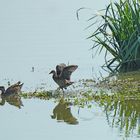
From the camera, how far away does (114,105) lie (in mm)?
12023

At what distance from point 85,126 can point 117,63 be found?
17.7ft

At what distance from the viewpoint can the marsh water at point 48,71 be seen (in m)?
10.5

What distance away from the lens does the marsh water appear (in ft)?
34.4

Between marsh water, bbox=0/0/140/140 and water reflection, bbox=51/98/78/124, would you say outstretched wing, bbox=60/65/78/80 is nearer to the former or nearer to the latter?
marsh water, bbox=0/0/140/140

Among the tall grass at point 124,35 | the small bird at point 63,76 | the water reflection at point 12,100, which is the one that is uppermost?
the tall grass at point 124,35

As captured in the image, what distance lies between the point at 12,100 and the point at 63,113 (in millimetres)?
1468

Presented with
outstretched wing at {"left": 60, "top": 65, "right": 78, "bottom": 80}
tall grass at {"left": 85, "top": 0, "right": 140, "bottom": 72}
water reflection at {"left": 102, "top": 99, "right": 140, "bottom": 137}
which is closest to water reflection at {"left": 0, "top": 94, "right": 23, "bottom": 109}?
outstretched wing at {"left": 60, "top": 65, "right": 78, "bottom": 80}

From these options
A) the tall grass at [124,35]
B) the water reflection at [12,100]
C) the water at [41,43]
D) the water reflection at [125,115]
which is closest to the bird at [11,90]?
the water reflection at [12,100]

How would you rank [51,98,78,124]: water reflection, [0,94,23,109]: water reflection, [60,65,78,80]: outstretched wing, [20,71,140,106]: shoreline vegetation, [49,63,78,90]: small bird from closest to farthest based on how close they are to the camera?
[51,98,78,124]: water reflection < [20,71,140,106]: shoreline vegetation < [0,94,23,109]: water reflection < [49,63,78,90]: small bird < [60,65,78,80]: outstretched wing

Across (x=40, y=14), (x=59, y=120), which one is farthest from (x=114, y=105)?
(x=40, y=14)

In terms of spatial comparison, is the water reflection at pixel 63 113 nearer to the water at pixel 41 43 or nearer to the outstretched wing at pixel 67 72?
the outstretched wing at pixel 67 72

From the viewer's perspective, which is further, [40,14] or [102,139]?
[40,14]

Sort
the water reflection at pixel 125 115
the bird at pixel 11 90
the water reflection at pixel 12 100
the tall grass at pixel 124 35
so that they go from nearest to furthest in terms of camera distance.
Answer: the water reflection at pixel 125 115
the water reflection at pixel 12 100
the bird at pixel 11 90
the tall grass at pixel 124 35

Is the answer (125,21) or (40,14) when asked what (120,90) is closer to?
(125,21)
